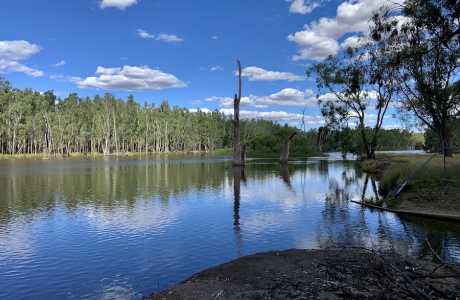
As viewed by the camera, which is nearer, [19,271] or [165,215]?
[19,271]

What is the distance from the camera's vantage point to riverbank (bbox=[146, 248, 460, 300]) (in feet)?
25.7

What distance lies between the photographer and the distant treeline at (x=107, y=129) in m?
122

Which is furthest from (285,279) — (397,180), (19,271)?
(397,180)

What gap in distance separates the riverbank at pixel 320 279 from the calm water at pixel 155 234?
6.13 ft

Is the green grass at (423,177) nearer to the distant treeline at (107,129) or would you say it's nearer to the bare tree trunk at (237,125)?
the bare tree trunk at (237,125)

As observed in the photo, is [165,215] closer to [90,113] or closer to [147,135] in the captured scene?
[90,113]

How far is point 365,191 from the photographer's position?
110 feet

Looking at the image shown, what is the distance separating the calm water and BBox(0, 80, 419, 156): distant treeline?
6937 cm

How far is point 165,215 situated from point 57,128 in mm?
116406

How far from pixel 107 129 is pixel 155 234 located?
132 m

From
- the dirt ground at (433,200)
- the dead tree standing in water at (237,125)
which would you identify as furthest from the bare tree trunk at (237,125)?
the dirt ground at (433,200)

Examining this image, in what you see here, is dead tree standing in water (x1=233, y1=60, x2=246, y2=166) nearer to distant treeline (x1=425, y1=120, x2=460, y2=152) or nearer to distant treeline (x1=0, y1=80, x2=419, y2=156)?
distant treeline (x1=425, y1=120, x2=460, y2=152)

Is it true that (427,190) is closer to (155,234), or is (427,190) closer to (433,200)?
(433,200)

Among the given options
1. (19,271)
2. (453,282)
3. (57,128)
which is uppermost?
(57,128)
